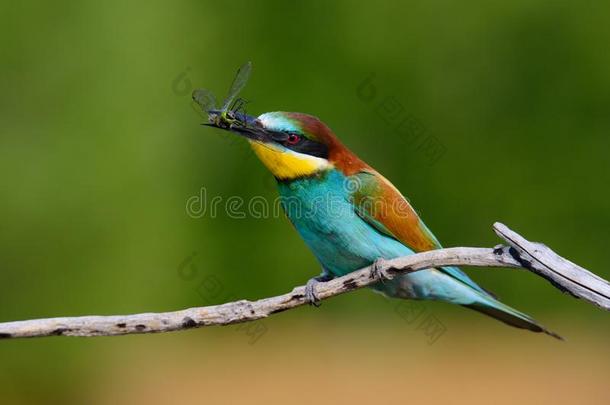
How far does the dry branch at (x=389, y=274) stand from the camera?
2367 millimetres

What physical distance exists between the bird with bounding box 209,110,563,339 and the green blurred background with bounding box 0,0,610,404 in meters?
1.92

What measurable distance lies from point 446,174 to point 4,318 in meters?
2.94

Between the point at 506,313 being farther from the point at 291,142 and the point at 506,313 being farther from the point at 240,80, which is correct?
the point at 240,80

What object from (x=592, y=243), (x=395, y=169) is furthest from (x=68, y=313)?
(x=592, y=243)

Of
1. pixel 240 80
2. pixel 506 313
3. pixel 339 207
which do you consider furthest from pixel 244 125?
pixel 506 313

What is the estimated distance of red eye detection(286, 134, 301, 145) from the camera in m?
3.22

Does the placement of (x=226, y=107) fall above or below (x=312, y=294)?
above

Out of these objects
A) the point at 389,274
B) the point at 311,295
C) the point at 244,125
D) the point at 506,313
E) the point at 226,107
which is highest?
the point at 226,107

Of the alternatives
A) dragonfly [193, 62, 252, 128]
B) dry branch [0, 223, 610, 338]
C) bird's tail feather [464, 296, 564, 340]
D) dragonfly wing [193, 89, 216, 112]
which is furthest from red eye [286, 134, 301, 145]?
bird's tail feather [464, 296, 564, 340]

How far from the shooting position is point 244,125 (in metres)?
3.15

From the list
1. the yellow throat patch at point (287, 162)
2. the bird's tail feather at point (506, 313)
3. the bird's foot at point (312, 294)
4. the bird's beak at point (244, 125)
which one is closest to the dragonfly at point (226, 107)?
the bird's beak at point (244, 125)

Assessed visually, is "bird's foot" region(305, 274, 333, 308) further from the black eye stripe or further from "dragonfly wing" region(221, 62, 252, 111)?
"dragonfly wing" region(221, 62, 252, 111)

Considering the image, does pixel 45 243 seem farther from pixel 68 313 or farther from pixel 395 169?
pixel 395 169

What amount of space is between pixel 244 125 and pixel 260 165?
2148 millimetres
